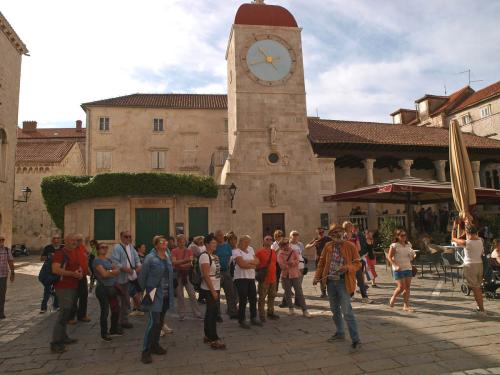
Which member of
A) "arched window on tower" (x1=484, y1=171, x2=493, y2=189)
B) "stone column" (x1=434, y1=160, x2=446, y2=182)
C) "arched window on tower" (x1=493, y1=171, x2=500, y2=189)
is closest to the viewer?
"stone column" (x1=434, y1=160, x2=446, y2=182)

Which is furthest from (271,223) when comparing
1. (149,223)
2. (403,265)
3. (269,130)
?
(403,265)

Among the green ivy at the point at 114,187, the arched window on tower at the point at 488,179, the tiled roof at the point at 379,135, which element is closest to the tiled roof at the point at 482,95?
the tiled roof at the point at 379,135

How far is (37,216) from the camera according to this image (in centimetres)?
2992

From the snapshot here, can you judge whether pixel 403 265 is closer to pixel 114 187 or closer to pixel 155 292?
pixel 155 292

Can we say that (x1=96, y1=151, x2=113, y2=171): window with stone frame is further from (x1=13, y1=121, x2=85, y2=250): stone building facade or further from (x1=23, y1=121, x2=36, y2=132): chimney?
(x1=23, y1=121, x2=36, y2=132): chimney

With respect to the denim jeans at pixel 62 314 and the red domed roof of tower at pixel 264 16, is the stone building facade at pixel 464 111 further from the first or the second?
the denim jeans at pixel 62 314

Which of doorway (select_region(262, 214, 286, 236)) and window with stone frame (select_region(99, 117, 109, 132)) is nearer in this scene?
doorway (select_region(262, 214, 286, 236))

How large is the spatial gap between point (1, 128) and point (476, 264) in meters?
20.8

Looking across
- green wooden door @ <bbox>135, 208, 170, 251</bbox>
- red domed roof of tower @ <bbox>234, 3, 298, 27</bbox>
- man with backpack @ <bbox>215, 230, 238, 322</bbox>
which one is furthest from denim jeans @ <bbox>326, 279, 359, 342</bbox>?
red domed roof of tower @ <bbox>234, 3, 298, 27</bbox>

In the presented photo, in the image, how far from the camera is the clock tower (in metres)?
17.9

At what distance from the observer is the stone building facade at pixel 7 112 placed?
18.8m

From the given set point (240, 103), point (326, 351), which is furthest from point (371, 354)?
point (240, 103)

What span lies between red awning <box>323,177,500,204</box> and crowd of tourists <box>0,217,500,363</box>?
3781 millimetres

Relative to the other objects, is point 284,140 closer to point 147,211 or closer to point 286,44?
point 286,44
